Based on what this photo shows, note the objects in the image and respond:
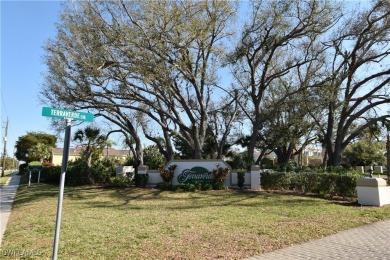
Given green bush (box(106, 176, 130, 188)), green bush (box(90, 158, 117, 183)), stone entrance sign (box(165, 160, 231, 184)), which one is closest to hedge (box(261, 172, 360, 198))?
stone entrance sign (box(165, 160, 231, 184))

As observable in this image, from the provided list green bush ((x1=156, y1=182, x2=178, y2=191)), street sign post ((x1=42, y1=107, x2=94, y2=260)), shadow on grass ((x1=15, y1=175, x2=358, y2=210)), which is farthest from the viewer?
green bush ((x1=156, y1=182, x2=178, y2=191))

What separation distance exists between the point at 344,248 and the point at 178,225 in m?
4.11

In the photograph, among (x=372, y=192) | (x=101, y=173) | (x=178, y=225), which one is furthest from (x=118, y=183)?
(x=372, y=192)

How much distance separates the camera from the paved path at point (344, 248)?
6.34m

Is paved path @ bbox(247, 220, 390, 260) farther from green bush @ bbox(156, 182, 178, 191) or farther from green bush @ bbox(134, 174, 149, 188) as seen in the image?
green bush @ bbox(134, 174, 149, 188)

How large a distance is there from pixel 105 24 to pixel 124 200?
8785mm

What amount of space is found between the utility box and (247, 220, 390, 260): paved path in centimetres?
527

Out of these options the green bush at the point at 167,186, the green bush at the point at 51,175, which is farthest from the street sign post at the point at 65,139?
the green bush at the point at 51,175

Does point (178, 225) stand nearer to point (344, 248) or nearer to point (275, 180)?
point (344, 248)

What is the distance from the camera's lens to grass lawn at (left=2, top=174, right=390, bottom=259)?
6.81 meters

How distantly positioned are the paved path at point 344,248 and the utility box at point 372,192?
527 centimetres

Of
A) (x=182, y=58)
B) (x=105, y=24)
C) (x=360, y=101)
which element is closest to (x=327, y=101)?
(x=360, y=101)

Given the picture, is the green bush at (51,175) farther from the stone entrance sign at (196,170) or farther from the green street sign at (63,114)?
the green street sign at (63,114)

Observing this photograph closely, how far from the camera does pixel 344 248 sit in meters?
6.90
